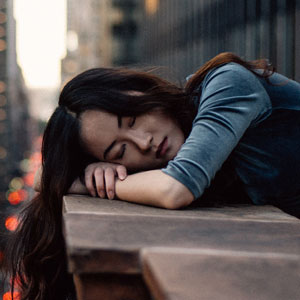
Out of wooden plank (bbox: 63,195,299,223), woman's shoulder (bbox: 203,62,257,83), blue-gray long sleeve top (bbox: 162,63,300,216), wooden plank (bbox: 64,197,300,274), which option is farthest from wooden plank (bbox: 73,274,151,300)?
woman's shoulder (bbox: 203,62,257,83)

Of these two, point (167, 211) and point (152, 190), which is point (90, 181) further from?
point (167, 211)

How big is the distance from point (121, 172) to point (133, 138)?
0.63 ft

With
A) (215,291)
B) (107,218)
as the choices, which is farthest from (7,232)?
(215,291)

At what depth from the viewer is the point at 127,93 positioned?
2.80m

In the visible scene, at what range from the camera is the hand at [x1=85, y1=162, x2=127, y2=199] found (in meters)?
2.67

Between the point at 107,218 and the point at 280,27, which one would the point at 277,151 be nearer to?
the point at 107,218

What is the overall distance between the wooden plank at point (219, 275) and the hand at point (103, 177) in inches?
50.2

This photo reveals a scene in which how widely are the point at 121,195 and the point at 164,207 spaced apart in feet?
0.98

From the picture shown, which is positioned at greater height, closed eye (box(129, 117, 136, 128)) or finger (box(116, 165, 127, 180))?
closed eye (box(129, 117, 136, 128))

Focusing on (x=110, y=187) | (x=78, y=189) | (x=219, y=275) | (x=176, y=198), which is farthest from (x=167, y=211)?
(x=219, y=275)

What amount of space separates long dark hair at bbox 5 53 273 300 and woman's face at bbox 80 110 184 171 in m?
0.04

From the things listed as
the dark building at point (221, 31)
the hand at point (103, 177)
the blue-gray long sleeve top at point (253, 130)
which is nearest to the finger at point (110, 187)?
the hand at point (103, 177)

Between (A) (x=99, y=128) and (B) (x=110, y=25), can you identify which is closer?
(A) (x=99, y=128)

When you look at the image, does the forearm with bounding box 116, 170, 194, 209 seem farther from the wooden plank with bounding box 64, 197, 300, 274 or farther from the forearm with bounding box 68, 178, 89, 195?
the forearm with bounding box 68, 178, 89, 195
